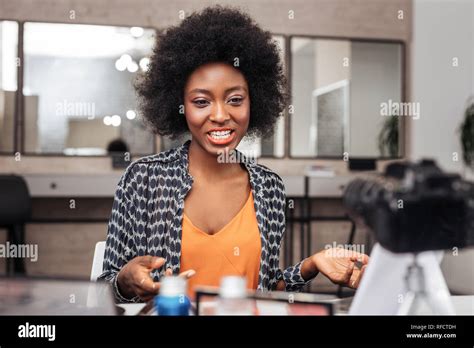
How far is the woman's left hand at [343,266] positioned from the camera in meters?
0.82

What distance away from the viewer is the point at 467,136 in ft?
10.8

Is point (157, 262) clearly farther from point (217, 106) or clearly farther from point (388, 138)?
point (388, 138)

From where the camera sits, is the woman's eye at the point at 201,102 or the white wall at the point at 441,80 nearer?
the woman's eye at the point at 201,102

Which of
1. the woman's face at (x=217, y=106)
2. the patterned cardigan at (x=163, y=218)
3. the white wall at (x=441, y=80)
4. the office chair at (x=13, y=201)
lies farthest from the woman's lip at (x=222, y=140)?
the office chair at (x=13, y=201)

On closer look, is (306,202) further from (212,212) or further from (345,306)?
(345,306)

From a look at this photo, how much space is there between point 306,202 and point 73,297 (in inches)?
132

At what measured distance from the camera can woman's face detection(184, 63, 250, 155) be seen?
0.97 m

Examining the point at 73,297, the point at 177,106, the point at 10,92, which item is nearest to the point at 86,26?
the point at 10,92

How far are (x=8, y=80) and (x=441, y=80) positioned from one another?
264cm

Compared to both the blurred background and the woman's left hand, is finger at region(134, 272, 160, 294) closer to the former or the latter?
the woman's left hand

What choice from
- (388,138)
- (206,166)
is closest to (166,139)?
(388,138)

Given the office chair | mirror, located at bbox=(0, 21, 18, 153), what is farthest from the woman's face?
mirror, located at bbox=(0, 21, 18, 153)

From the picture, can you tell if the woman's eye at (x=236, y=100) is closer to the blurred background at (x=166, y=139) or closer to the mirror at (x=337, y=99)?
the blurred background at (x=166, y=139)

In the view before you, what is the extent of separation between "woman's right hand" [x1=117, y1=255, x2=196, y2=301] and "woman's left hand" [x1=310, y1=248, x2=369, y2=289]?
250 mm
